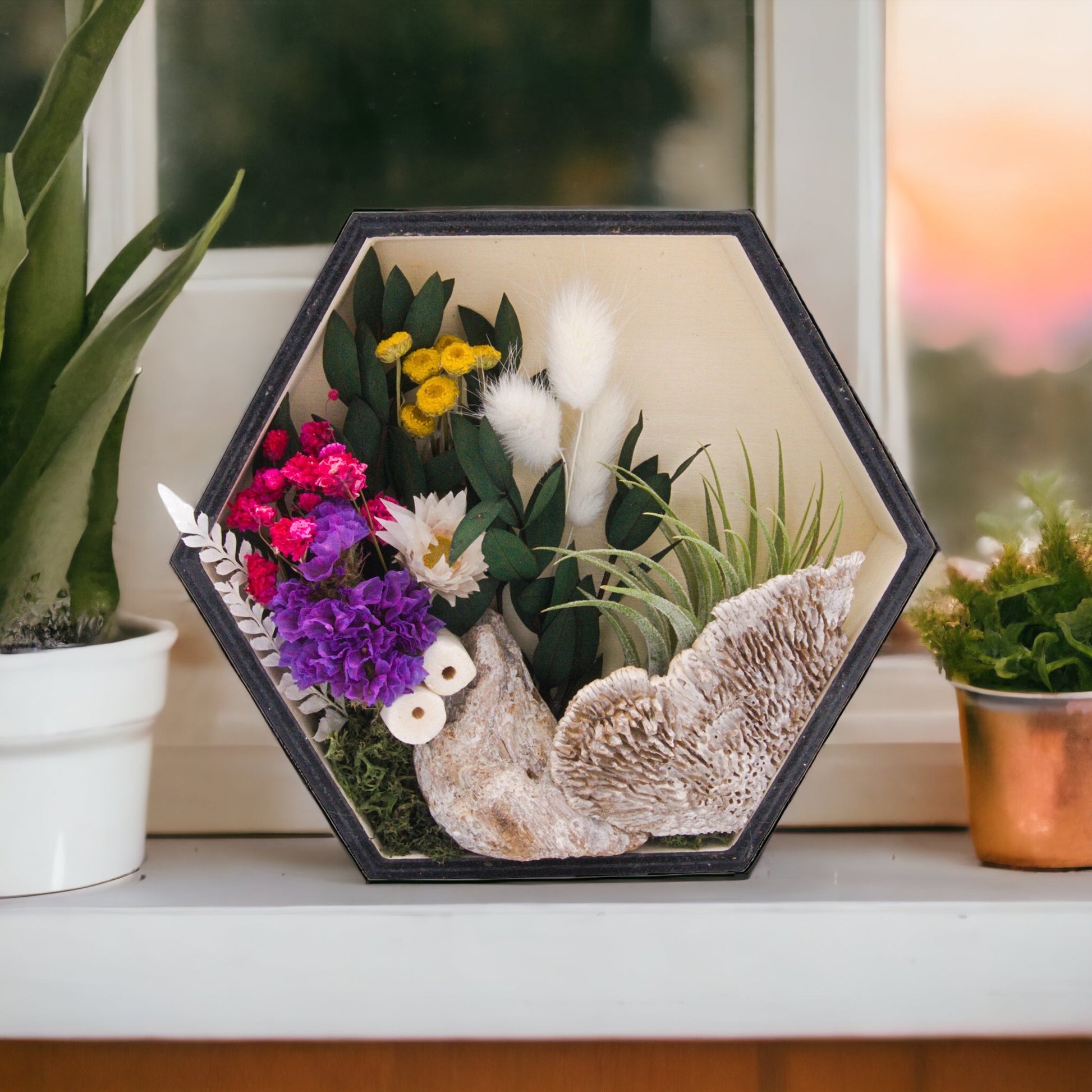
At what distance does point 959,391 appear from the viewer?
690 millimetres

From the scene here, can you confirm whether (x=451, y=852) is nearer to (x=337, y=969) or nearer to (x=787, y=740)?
(x=337, y=969)

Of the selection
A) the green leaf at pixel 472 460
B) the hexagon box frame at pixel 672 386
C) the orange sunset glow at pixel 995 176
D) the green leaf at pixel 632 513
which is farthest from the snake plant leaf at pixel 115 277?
the orange sunset glow at pixel 995 176

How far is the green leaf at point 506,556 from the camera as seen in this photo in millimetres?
542

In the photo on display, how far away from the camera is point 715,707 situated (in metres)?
0.52

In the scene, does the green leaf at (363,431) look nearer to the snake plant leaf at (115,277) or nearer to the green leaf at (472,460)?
the green leaf at (472,460)

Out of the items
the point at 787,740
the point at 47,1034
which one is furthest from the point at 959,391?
the point at 47,1034

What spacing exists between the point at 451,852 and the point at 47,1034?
9.4 inches

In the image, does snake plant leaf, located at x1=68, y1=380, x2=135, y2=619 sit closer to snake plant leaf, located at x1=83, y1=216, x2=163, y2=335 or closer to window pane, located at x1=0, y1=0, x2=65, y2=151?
snake plant leaf, located at x1=83, y1=216, x2=163, y2=335

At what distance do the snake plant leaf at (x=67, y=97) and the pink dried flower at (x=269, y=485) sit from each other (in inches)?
7.8

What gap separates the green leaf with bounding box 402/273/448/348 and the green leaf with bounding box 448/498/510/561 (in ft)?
0.37

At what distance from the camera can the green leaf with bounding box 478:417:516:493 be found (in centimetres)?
55

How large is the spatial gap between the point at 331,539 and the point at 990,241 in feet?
1.72

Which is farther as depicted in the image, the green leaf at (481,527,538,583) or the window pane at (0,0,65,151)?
the window pane at (0,0,65,151)

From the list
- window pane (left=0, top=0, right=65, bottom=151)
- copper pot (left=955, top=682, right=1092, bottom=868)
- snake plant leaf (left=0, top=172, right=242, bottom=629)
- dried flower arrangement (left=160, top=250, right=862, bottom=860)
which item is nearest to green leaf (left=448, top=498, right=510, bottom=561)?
dried flower arrangement (left=160, top=250, right=862, bottom=860)
